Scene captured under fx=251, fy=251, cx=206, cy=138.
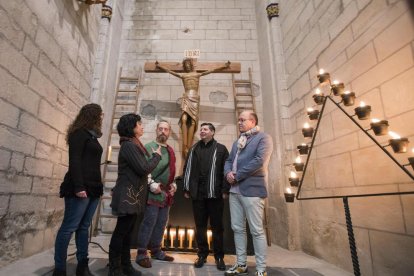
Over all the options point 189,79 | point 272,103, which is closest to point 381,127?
point 272,103

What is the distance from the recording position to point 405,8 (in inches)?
67.9

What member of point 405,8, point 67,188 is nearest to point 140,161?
point 67,188

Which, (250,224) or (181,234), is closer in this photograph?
(250,224)

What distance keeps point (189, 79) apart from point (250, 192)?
2.43 m

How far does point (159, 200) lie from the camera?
7.60ft

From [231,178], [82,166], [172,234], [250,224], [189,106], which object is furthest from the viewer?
[189,106]

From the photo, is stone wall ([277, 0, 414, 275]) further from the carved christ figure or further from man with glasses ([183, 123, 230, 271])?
the carved christ figure

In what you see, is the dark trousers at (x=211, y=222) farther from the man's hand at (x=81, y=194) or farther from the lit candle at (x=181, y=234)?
the man's hand at (x=81, y=194)

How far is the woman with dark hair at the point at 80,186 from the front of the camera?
1.66 metres

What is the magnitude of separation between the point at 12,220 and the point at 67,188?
34.0 inches

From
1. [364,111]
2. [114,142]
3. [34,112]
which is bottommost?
[364,111]

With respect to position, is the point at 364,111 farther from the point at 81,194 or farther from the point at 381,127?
the point at 81,194

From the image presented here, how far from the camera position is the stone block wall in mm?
4508

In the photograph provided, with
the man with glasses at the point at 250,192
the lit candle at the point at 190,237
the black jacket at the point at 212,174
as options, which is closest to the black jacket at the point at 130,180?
the black jacket at the point at 212,174
